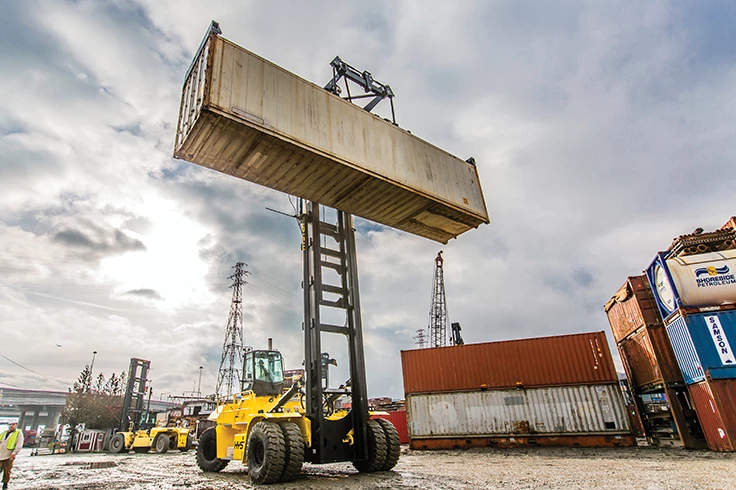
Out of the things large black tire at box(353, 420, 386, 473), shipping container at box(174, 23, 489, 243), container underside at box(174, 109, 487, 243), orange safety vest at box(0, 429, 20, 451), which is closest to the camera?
shipping container at box(174, 23, 489, 243)

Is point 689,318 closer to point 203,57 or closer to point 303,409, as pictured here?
point 303,409

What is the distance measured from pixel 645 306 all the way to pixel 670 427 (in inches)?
130

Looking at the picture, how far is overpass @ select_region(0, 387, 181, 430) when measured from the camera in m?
59.1

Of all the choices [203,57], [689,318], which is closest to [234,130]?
[203,57]

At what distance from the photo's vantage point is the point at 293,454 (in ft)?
20.3

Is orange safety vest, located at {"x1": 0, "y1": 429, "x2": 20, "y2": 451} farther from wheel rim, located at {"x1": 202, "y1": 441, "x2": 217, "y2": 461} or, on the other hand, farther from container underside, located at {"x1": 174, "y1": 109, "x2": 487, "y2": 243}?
container underside, located at {"x1": 174, "y1": 109, "x2": 487, "y2": 243}

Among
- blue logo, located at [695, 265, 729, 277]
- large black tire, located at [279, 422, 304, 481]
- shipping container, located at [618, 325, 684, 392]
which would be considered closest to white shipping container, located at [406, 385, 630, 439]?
shipping container, located at [618, 325, 684, 392]

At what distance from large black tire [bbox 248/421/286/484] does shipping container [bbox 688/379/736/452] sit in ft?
30.9

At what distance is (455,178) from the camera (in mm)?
8945

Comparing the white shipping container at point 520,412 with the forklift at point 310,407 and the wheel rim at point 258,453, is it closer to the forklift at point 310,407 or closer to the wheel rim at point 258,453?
the forklift at point 310,407

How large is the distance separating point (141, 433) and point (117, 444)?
4.91 feet

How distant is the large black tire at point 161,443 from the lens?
16.4 meters

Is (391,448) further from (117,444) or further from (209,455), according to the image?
(117,444)

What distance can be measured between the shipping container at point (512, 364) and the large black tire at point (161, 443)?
1044 cm
